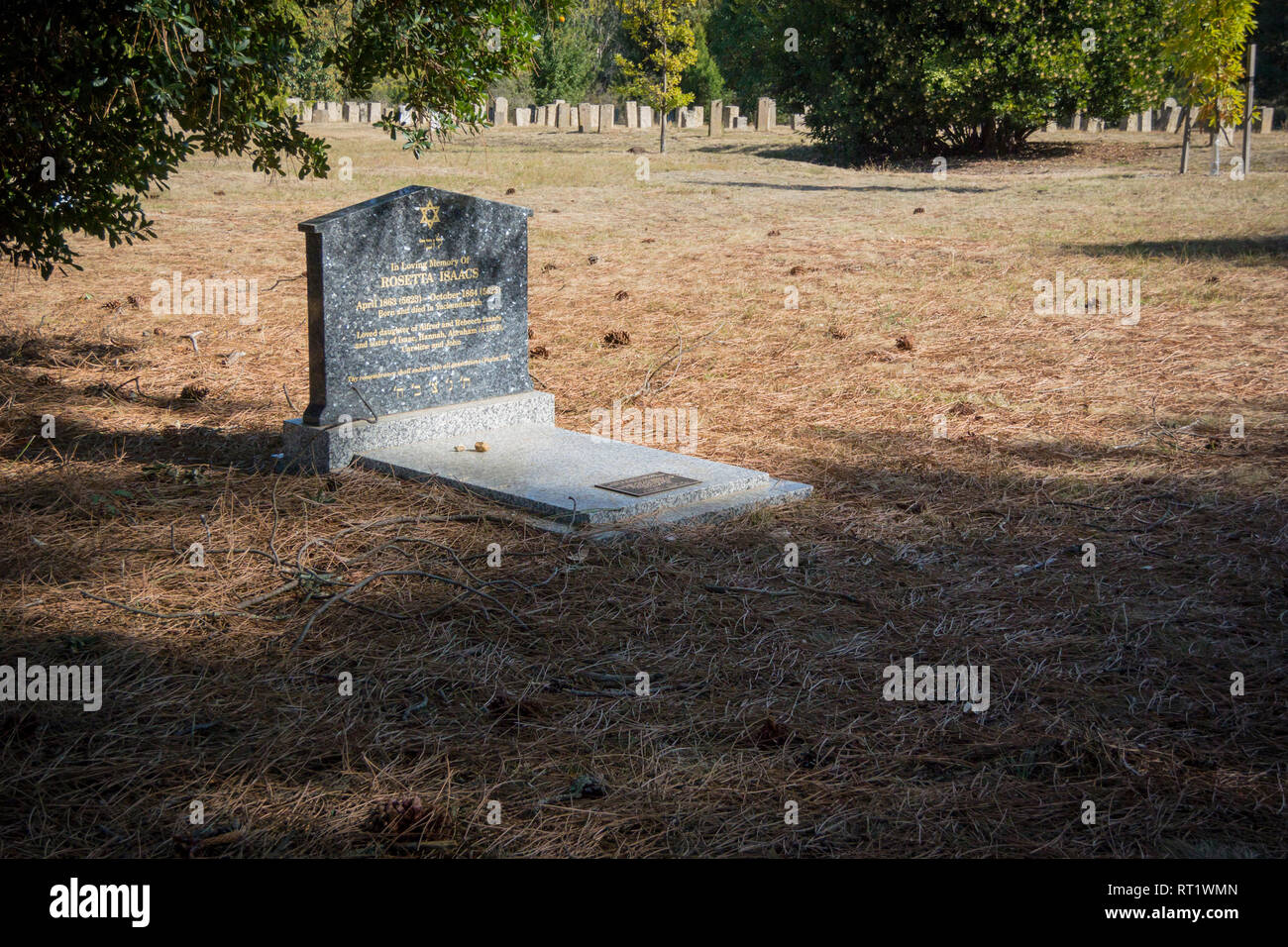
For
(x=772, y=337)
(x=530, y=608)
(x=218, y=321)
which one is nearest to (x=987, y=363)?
(x=772, y=337)

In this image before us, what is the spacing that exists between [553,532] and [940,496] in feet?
Answer: 7.33

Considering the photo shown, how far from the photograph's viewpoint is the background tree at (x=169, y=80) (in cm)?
573

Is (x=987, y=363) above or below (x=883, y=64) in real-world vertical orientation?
below

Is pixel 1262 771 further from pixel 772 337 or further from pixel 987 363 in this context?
pixel 772 337

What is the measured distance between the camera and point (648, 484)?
6.24 meters

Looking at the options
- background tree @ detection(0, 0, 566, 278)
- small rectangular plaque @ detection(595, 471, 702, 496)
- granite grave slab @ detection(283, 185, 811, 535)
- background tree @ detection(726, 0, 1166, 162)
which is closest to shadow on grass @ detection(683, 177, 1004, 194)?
background tree @ detection(726, 0, 1166, 162)

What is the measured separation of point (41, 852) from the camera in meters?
3.10

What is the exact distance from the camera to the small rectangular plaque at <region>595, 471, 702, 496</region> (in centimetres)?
613

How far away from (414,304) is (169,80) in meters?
1.82

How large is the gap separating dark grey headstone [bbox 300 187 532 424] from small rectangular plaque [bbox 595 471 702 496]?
157 cm

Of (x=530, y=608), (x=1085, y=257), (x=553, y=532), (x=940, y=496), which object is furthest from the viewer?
(x=1085, y=257)

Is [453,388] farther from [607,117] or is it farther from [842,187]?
[607,117]

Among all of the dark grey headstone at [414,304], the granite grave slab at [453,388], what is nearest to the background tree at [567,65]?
the dark grey headstone at [414,304]
